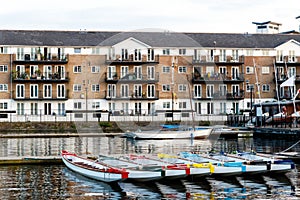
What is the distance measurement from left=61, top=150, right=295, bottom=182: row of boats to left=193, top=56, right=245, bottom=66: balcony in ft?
165

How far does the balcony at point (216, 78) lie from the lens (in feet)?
263

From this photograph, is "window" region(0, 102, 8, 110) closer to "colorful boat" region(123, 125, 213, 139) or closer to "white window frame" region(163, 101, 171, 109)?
"white window frame" region(163, 101, 171, 109)

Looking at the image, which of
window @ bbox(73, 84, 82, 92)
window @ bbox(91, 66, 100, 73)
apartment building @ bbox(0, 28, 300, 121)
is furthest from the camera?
window @ bbox(91, 66, 100, 73)

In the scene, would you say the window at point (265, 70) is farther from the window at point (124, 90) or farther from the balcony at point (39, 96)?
the balcony at point (39, 96)

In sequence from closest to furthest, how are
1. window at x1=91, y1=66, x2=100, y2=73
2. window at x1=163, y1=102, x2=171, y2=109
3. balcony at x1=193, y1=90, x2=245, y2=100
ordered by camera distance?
1. window at x1=91, y1=66, x2=100, y2=73
2. window at x1=163, y1=102, x2=171, y2=109
3. balcony at x1=193, y1=90, x2=245, y2=100

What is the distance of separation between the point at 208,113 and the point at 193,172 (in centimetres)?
5421

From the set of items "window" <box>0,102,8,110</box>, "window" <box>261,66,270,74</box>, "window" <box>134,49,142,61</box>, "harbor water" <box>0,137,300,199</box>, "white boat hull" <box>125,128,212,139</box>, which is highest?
"window" <box>134,49,142,61</box>

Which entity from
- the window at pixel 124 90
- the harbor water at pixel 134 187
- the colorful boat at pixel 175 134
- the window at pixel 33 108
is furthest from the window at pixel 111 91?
the harbor water at pixel 134 187

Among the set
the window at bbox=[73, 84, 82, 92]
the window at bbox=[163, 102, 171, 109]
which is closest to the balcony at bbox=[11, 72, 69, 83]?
the window at bbox=[73, 84, 82, 92]

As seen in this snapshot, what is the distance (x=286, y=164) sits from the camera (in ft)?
89.4

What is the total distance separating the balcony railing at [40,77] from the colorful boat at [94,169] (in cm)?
4602

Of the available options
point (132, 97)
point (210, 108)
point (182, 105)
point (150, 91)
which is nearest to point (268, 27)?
point (210, 108)

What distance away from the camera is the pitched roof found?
255ft

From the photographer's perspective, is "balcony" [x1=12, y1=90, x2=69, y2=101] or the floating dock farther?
"balcony" [x1=12, y1=90, x2=69, y2=101]
